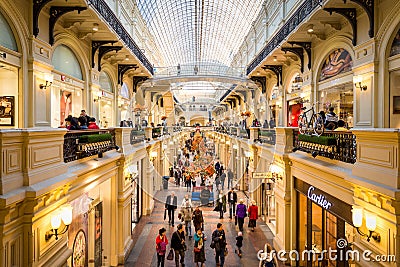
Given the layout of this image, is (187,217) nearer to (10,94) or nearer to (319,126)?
(319,126)

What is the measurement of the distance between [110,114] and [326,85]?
10628 millimetres

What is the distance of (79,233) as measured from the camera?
28.2ft

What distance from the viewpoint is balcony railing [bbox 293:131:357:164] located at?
6.35 meters

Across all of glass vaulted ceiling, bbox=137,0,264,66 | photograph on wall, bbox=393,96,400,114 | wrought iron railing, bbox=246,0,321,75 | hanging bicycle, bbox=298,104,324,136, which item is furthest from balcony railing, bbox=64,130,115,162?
glass vaulted ceiling, bbox=137,0,264,66

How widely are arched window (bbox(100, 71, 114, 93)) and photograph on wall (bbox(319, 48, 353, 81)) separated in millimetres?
9680

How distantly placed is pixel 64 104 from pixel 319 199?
8923mm

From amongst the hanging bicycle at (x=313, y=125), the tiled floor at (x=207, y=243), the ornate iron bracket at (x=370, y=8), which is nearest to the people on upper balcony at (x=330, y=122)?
the hanging bicycle at (x=313, y=125)

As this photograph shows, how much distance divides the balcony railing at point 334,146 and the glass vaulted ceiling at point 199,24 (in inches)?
683

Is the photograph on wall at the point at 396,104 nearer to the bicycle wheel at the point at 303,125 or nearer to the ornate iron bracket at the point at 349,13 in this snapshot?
the bicycle wheel at the point at 303,125

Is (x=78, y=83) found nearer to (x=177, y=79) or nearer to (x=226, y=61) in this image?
(x=177, y=79)

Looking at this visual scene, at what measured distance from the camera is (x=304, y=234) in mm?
10445

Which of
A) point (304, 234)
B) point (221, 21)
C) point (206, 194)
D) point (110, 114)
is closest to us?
point (304, 234)

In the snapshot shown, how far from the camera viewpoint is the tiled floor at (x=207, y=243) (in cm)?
1160

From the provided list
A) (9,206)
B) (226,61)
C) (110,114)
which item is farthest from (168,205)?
(226,61)
